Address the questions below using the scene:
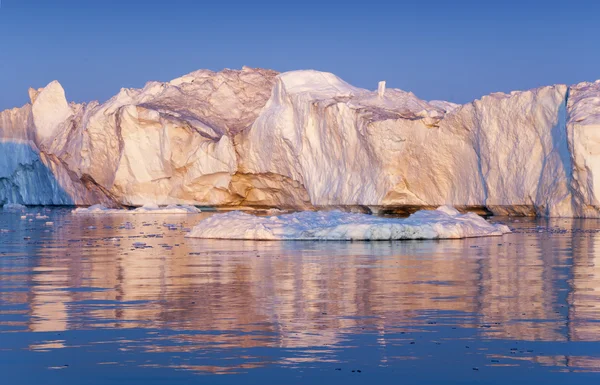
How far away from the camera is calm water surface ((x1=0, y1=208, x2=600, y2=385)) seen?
5.77m

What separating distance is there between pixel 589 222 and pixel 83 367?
72.0ft

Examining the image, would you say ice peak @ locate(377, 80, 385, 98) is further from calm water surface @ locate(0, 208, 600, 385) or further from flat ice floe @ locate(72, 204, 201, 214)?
calm water surface @ locate(0, 208, 600, 385)

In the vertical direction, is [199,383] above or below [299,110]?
below

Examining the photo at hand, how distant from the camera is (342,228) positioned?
1864 cm

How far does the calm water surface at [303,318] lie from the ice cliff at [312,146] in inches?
584

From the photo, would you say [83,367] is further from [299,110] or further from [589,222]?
[299,110]

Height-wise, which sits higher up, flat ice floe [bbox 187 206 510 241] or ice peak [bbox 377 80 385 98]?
ice peak [bbox 377 80 385 98]

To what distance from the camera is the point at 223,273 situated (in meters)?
11.9

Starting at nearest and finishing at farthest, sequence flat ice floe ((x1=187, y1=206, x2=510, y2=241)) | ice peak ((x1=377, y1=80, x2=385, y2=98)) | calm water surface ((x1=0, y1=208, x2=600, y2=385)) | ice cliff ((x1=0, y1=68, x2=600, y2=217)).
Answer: calm water surface ((x1=0, y1=208, x2=600, y2=385)), flat ice floe ((x1=187, y1=206, x2=510, y2=241)), ice cliff ((x1=0, y1=68, x2=600, y2=217)), ice peak ((x1=377, y1=80, x2=385, y2=98))

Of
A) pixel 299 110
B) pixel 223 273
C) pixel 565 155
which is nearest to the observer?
pixel 223 273

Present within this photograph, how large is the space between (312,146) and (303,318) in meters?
28.4

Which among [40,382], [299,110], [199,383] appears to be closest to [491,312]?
[199,383]

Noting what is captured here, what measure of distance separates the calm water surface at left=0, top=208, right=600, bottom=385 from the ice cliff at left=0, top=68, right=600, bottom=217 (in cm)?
1485

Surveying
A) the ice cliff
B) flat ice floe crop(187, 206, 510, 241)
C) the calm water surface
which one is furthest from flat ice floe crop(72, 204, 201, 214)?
the calm water surface
